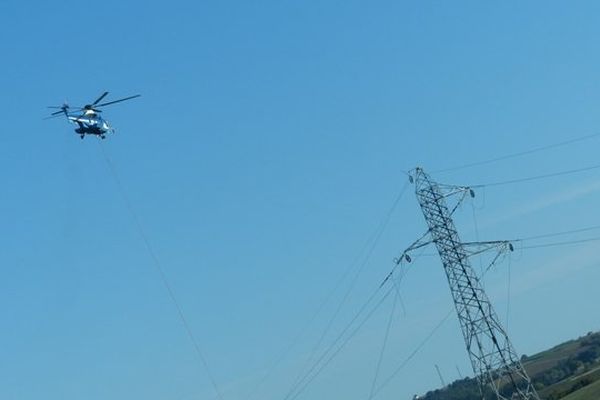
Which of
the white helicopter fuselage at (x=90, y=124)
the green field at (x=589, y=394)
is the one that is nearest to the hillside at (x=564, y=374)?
the green field at (x=589, y=394)

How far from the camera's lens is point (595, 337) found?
636 feet

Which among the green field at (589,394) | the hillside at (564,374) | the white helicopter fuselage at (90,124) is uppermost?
the white helicopter fuselage at (90,124)

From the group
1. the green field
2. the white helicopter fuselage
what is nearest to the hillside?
the green field

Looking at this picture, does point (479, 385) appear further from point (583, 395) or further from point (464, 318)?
point (583, 395)

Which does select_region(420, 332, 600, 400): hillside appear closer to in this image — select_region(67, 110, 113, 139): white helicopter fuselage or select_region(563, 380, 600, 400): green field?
select_region(563, 380, 600, 400): green field

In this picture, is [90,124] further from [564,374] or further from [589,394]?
[564,374]

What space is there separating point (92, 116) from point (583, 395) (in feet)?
152

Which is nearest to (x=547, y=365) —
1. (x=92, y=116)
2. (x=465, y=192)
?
(x=465, y=192)

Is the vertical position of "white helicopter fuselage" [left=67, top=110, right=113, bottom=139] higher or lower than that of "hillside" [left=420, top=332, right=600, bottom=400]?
higher

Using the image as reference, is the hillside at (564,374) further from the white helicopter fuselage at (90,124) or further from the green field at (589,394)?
the white helicopter fuselage at (90,124)

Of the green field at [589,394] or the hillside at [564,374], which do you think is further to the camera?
the hillside at [564,374]

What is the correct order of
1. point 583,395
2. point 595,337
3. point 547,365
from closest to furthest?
point 583,395 → point 547,365 → point 595,337

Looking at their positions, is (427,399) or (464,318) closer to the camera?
(464,318)

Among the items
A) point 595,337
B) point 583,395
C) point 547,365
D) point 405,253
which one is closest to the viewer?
point 405,253
